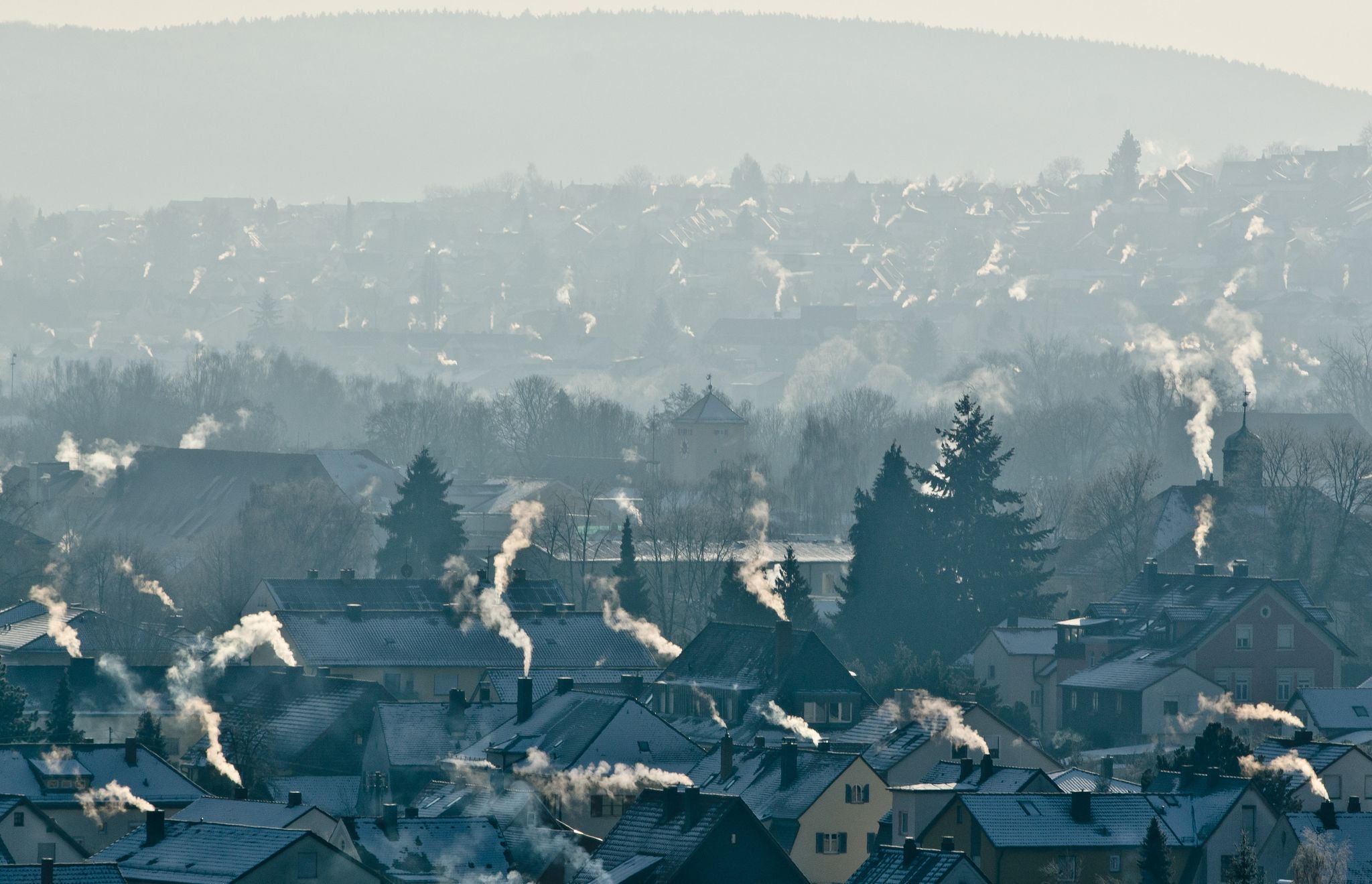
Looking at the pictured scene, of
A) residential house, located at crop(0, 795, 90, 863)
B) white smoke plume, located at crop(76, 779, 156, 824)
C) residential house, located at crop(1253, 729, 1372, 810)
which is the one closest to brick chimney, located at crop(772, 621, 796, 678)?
residential house, located at crop(1253, 729, 1372, 810)

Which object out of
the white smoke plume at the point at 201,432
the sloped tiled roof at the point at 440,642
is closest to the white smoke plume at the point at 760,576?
the sloped tiled roof at the point at 440,642

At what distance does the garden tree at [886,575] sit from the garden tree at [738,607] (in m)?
2.17

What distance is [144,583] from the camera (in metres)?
96.4

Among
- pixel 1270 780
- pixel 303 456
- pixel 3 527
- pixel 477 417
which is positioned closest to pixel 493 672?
pixel 1270 780

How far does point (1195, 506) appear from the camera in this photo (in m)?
93.8

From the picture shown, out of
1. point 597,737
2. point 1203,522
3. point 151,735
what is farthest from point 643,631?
point 1203,522

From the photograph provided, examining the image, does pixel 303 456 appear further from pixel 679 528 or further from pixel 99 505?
pixel 679 528

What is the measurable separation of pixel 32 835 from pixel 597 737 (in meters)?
12.0

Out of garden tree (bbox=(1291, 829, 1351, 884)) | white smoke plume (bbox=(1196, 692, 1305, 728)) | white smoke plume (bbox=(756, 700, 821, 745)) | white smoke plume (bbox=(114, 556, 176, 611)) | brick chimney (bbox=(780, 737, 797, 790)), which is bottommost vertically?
white smoke plume (bbox=(114, 556, 176, 611))

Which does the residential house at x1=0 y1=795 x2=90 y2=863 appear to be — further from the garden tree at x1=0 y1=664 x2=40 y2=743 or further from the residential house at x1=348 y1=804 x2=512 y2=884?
the garden tree at x1=0 y1=664 x2=40 y2=743

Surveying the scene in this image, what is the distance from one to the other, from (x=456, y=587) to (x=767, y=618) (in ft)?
27.1

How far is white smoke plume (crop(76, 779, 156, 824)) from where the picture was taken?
56156 millimetres

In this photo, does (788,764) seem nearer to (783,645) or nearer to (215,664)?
(783,645)

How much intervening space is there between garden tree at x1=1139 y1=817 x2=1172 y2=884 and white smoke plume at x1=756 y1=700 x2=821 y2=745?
1613cm
